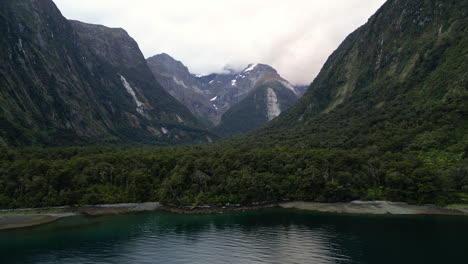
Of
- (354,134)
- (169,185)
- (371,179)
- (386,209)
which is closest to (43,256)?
(169,185)

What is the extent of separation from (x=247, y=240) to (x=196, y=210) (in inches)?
1691

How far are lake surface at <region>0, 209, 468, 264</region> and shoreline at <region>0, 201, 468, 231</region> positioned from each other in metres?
6.44

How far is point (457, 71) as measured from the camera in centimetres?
17325

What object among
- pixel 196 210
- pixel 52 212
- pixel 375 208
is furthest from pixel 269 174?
pixel 52 212

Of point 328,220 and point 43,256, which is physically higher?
point 328,220

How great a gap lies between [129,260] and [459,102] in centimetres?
16044

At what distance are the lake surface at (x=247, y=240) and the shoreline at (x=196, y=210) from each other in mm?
6436

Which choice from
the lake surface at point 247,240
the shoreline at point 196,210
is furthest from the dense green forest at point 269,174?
the lake surface at point 247,240

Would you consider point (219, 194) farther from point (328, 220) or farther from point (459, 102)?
point (459, 102)

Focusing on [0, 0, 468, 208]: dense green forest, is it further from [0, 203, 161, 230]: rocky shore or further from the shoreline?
[0, 203, 161, 230]: rocky shore

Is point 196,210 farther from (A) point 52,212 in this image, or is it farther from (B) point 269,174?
(A) point 52,212

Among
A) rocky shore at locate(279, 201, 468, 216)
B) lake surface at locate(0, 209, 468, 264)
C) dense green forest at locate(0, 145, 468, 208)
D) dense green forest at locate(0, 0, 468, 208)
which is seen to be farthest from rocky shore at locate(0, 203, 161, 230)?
rocky shore at locate(279, 201, 468, 216)

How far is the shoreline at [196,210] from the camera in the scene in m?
99.1

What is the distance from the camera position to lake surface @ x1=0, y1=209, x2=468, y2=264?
2549 inches
